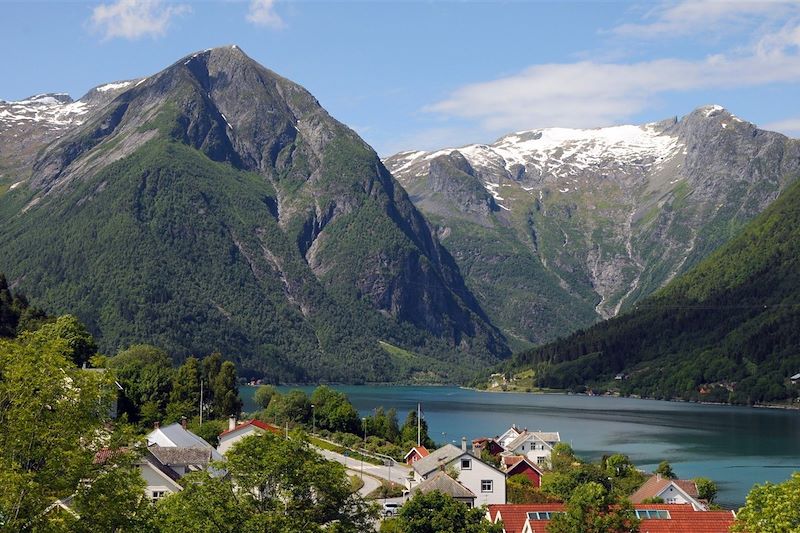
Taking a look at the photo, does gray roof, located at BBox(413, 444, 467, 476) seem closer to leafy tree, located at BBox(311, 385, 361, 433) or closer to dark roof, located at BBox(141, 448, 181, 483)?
dark roof, located at BBox(141, 448, 181, 483)

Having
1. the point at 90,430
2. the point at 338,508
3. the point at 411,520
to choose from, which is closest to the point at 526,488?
the point at 411,520

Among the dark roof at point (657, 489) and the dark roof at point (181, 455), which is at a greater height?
the dark roof at point (181, 455)

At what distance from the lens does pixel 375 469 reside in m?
91.4

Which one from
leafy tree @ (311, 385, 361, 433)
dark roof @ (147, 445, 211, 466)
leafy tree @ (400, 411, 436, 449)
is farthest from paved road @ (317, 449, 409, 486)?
leafy tree @ (311, 385, 361, 433)

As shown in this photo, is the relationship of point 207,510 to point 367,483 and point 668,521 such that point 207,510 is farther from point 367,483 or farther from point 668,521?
point 367,483

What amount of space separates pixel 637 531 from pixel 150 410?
67.0m

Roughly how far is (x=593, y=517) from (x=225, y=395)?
7975 cm

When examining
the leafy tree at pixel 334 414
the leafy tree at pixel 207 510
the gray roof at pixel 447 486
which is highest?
the leafy tree at pixel 207 510

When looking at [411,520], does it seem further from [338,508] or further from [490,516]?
[338,508]

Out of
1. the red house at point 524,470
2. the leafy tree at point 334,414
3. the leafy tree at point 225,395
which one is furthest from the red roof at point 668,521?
the leafy tree at point 334,414

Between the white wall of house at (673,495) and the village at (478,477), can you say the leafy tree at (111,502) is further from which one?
the white wall of house at (673,495)

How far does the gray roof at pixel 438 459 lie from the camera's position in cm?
7212

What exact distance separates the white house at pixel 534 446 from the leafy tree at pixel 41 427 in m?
84.4

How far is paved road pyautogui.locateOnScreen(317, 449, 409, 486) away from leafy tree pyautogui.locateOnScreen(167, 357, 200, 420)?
729 inches
